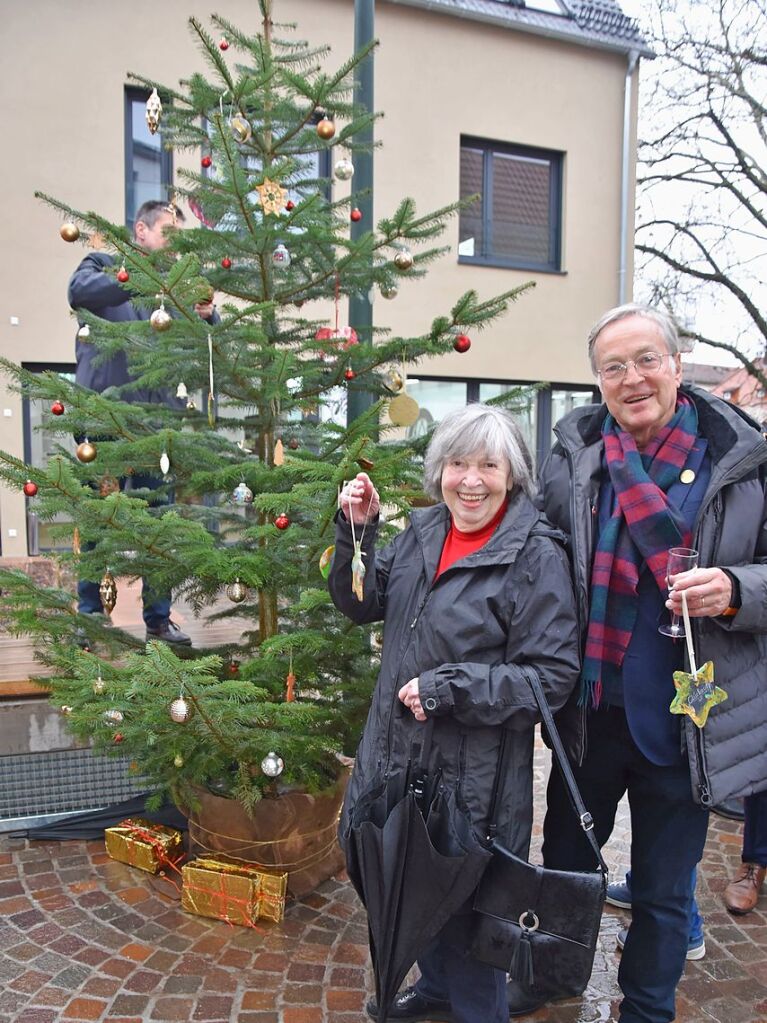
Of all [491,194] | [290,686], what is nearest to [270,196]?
[290,686]

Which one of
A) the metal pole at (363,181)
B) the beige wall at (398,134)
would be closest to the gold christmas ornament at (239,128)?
the metal pole at (363,181)

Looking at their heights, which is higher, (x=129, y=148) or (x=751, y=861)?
(x=129, y=148)

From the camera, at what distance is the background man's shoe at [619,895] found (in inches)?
136

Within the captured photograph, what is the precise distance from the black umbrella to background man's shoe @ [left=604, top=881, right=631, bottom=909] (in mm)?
1654

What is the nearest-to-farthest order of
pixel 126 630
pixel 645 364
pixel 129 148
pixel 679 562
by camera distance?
pixel 679 562 < pixel 645 364 < pixel 126 630 < pixel 129 148

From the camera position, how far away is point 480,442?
7.39 ft

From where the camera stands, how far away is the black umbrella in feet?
6.88

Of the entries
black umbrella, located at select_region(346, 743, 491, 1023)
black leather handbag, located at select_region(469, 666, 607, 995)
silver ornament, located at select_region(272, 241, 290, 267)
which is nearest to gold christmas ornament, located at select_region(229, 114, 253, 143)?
silver ornament, located at select_region(272, 241, 290, 267)

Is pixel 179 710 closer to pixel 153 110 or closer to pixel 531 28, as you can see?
pixel 153 110

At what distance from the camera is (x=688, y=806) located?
2297mm

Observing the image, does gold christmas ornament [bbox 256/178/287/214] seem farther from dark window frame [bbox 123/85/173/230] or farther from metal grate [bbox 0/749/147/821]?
dark window frame [bbox 123/85/173/230]

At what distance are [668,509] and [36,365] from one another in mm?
8517

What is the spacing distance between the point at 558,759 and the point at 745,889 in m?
1.93

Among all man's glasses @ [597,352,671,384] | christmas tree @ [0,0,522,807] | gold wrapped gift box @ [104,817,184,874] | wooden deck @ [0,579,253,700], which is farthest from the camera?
wooden deck @ [0,579,253,700]
